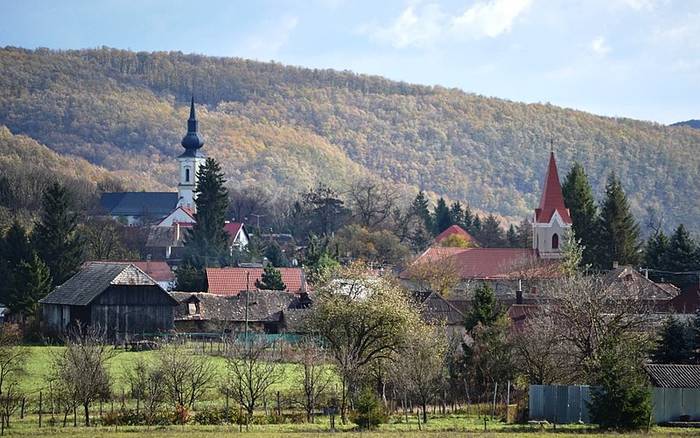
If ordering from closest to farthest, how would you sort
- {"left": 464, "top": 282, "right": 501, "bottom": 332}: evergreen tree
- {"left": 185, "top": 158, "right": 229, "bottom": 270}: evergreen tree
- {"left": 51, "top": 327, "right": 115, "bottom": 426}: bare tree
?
{"left": 51, "top": 327, "right": 115, "bottom": 426}: bare tree < {"left": 464, "top": 282, "right": 501, "bottom": 332}: evergreen tree < {"left": 185, "top": 158, "right": 229, "bottom": 270}: evergreen tree

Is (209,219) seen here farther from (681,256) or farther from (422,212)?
(681,256)

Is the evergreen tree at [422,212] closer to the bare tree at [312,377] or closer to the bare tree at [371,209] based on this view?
the bare tree at [371,209]

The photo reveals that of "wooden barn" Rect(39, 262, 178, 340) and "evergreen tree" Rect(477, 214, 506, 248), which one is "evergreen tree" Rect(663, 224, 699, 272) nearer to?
"evergreen tree" Rect(477, 214, 506, 248)

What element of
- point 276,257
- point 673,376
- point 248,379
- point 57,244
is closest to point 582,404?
point 673,376

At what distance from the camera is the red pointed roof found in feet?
310

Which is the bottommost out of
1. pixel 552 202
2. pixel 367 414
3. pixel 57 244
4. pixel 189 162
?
pixel 367 414

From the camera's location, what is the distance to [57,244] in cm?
8569

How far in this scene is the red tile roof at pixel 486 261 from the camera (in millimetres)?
93125

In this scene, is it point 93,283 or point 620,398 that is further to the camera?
point 93,283

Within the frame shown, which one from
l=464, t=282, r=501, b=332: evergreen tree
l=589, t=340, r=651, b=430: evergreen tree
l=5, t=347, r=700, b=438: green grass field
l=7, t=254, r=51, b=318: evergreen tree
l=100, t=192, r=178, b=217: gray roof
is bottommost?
l=5, t=347, r=700, b=438: green grass field

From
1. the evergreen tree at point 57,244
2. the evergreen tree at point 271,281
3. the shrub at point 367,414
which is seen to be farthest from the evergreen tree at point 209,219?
the shrub at point 367,414

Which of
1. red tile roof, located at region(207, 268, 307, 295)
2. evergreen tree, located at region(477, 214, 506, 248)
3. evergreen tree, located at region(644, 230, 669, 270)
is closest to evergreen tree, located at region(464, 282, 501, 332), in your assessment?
red tile roof, located at region(207, 268, 307, 295)

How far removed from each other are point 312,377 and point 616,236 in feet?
178

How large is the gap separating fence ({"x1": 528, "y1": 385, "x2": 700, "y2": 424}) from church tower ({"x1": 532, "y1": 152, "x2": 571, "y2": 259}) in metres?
50.0
